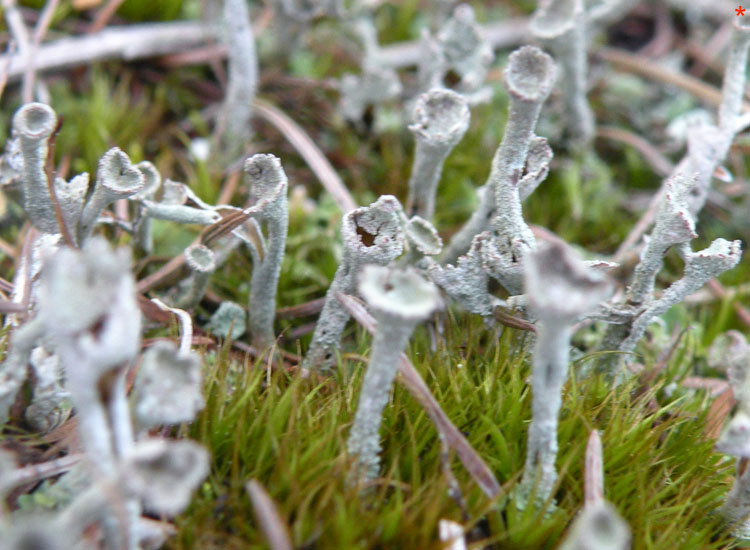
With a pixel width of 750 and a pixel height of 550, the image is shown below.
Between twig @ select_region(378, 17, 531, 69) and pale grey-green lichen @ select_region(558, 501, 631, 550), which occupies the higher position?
twig @ select_region(378, 17, 531, 69)

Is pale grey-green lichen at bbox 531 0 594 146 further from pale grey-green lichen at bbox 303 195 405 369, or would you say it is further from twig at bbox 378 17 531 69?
pale grey-green lichen at bbox 303 195 405 369

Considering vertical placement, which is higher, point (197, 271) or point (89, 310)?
point (89, 310)

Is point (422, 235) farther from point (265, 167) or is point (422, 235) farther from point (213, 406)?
point (213, 406)

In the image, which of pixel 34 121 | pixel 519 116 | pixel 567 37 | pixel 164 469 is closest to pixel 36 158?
pixel 34 121

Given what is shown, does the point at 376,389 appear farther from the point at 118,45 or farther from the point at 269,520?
the point at 118,45

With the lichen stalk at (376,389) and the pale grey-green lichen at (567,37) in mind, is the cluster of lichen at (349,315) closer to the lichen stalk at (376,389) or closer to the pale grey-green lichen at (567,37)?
the lichen stalk at (376,389)

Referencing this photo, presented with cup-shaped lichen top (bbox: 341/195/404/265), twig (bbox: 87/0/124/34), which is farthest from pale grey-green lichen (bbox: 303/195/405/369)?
twig (bbox: 87/0/124/34)
